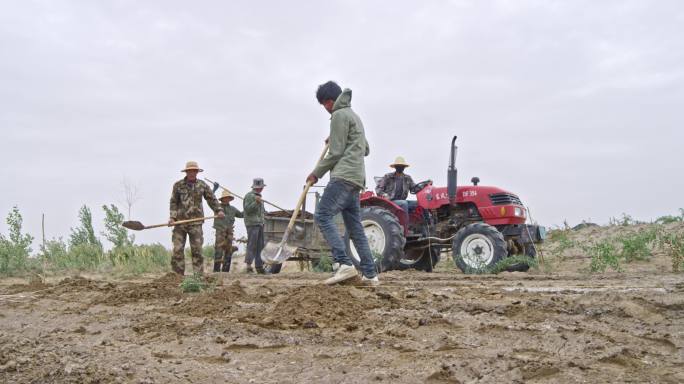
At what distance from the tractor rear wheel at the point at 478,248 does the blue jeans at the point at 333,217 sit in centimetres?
377

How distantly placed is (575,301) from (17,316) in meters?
4.31

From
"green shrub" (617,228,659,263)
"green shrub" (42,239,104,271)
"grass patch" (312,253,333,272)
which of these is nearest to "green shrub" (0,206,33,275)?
"green shrub" (42,239,104,271)

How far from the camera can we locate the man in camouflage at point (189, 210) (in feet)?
33.3

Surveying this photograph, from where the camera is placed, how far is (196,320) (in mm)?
4531

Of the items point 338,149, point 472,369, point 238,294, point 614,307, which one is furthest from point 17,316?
point 614,307

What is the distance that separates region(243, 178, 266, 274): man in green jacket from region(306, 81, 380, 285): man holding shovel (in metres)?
7.09

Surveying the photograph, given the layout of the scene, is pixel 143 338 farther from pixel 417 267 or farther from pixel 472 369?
pixel 417 267

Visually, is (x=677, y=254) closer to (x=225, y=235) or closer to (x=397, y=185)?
(x=397, y=185)

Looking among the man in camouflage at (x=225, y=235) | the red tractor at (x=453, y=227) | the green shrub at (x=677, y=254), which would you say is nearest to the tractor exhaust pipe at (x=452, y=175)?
the red tractor at (x=453, y=227)

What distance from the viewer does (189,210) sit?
10.3 meters

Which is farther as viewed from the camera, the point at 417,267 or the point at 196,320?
the point at 417,267

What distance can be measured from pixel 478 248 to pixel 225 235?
242 inches

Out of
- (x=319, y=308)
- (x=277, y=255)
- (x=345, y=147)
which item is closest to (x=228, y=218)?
(x=277, y=255)

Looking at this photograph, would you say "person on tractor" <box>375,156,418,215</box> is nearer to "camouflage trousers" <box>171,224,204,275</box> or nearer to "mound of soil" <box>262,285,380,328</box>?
"camouflage trousers" <box>171,224,204,275</box>
